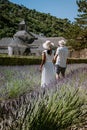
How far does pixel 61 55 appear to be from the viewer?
15.0m

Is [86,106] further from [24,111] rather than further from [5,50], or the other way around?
[5,50]

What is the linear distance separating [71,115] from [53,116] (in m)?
0.54

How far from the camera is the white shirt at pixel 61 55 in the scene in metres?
14.8

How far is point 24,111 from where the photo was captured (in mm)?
4617

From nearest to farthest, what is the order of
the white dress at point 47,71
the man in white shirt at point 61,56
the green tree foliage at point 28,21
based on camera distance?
1. the white dress at point 47,71
2. the man in white shirt at point 61,56
3. the green tree foliage at point 28,21

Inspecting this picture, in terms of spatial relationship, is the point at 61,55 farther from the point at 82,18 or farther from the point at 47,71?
the point at 82,18

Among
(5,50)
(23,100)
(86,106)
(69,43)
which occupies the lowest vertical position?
(5,50)

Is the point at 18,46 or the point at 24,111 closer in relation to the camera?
the point at 24,111

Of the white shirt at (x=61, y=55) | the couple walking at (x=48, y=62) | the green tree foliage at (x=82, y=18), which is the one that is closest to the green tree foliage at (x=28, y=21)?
the green tree foliage at (x=82, y=18)

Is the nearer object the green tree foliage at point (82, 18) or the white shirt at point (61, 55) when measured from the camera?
the white shirt at point (61, 55)

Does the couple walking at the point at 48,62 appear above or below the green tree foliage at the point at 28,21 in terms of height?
above

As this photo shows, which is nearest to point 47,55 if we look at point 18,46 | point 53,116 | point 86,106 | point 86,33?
point 86,106

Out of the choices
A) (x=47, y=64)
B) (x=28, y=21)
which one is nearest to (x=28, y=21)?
(x=28, y=21)

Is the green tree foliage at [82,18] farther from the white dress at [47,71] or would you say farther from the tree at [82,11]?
the white dress at [47,71]
